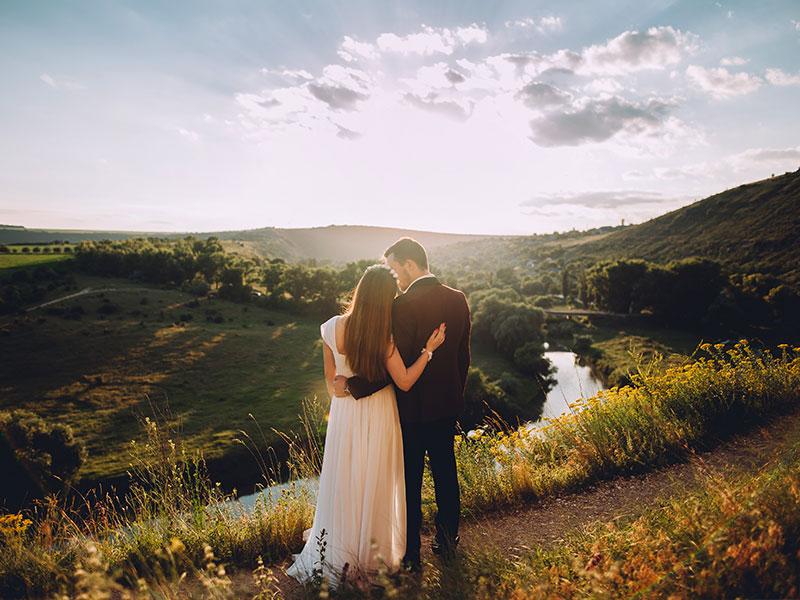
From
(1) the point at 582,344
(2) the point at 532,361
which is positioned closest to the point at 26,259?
(2) the point at 532,361

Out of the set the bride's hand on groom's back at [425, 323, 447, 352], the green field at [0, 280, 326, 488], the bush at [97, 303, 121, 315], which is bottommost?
the green field at [0, 280, 326, 488]

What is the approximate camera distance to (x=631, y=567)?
7.72 ft

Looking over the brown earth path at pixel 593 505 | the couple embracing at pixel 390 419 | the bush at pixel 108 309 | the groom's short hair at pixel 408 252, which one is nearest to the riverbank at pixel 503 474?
the brown earth path at pixel 593 505

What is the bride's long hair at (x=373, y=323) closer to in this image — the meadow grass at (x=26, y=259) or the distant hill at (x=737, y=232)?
the distant hill at (x=737, y=232)

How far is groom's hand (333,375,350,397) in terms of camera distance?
3201 millimetres

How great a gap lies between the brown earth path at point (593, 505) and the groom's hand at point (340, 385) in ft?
4.79

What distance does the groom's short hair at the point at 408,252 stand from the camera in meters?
3.36

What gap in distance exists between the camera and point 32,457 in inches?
851

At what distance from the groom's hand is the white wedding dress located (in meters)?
0.07

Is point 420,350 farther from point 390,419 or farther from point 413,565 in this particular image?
point 413,565

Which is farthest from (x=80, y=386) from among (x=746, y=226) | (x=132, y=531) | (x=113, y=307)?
(x=746, y=226)

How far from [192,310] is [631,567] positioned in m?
70.5

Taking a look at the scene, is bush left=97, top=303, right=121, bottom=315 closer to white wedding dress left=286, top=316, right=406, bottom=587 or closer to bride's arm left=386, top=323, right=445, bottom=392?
white wedding dress left=286, top=316, right=406, bottom=587

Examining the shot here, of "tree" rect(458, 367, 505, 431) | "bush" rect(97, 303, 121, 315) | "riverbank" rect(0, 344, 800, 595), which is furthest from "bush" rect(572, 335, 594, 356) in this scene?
"bush" rect(97, 303, 121, 315)
